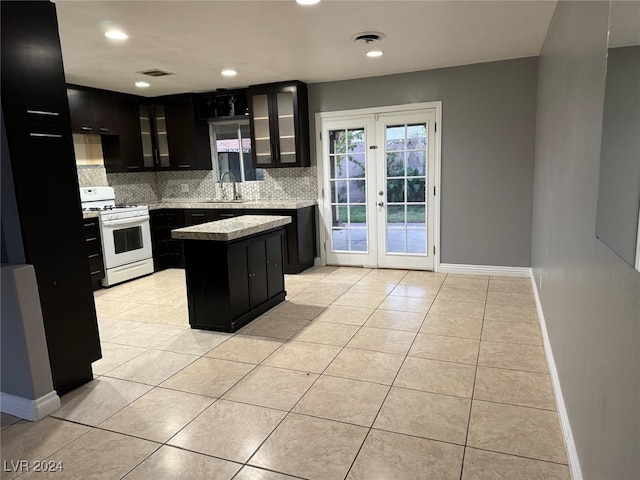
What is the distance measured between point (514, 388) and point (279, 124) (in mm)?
4155

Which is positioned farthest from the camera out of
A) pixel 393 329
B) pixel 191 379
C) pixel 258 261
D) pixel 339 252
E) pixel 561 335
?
pixel 339 252

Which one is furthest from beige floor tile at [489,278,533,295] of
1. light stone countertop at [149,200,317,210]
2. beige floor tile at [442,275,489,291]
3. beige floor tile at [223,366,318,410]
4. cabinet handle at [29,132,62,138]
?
cabinet handle at [29,132,62,138]

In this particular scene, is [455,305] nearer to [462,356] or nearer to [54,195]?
[462,356]

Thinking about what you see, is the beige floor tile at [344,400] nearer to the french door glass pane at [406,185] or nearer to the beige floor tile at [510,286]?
the beige floor tile at [510,286]

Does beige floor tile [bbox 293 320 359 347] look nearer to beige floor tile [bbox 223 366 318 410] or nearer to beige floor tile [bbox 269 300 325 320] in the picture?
beige floor tile [bbox 269 300 325 320]

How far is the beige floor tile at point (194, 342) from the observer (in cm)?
322

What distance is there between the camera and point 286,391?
8.42 feet

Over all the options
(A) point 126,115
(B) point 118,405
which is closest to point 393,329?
(B) point 118,405

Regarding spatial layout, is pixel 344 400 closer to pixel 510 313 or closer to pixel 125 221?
pixel 510 313

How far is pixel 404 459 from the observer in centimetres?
193

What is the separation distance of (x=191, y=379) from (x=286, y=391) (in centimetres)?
66

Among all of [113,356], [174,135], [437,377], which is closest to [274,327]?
[113,356]

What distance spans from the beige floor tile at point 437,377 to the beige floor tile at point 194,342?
1462 mm

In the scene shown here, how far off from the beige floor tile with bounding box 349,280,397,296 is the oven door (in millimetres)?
2833
